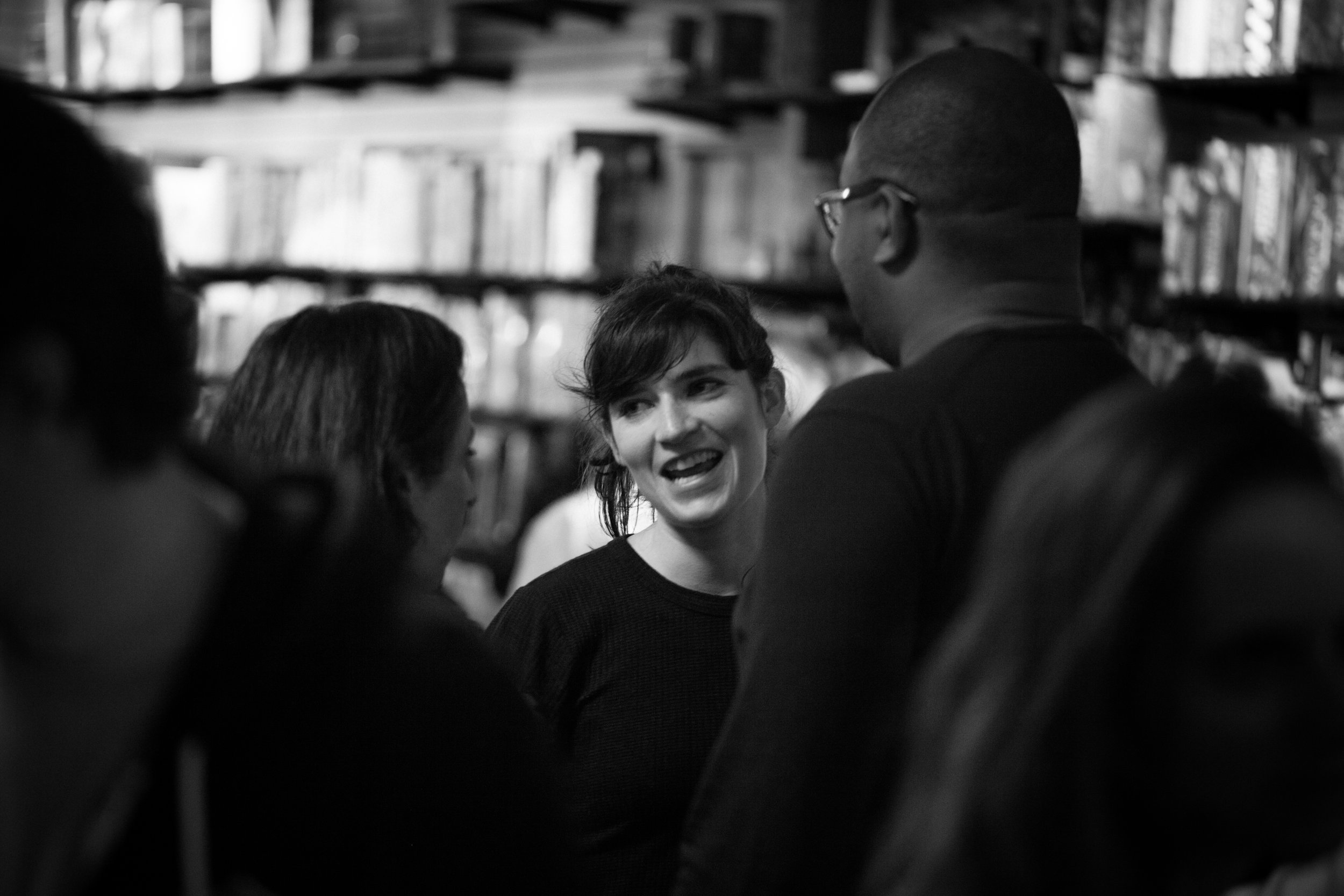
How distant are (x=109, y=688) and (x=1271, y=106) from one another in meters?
3.36

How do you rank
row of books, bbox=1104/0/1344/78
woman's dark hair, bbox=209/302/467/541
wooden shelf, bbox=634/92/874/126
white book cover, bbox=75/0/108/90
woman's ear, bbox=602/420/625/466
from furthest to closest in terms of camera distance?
1. white book cover, bbox=75/0/108/90
2. wooden shelf, bbox=634/92/874/126
3. row of books, bbox=1104/0/1344/78
4. woman's ear, bbox=602/420/625/466
5. woman's dark hair, bbox=209/302/467/541

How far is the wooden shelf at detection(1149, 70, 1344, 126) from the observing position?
132 inches

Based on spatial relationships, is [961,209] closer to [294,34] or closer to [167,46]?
[294,34]

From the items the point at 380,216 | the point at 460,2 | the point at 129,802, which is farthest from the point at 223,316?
the point at 129,802

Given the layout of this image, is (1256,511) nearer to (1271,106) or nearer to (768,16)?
(1271,106)

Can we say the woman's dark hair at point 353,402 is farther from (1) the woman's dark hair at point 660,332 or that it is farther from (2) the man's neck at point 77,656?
(2) the man's neck at point 77,656

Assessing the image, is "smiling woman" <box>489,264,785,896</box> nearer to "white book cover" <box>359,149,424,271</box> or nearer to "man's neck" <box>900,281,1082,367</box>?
"man's neck" <box>900,281,1082,367</box>

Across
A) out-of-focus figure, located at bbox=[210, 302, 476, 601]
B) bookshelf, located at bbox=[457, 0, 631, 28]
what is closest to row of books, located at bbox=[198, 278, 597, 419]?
bookshelf, located at bbox=[457, 0, 631, 28]

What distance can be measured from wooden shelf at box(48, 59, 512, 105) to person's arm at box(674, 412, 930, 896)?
3.98 meters

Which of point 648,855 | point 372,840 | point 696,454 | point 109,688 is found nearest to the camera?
point 109,688

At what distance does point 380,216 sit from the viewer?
525 centimetres

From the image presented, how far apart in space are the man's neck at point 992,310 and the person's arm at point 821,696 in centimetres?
19

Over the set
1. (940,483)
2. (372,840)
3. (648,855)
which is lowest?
(648,855)

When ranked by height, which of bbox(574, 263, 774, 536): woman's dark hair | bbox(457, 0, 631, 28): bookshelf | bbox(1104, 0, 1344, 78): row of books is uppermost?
bbox(457, 0, 631, 28): bookshelf
